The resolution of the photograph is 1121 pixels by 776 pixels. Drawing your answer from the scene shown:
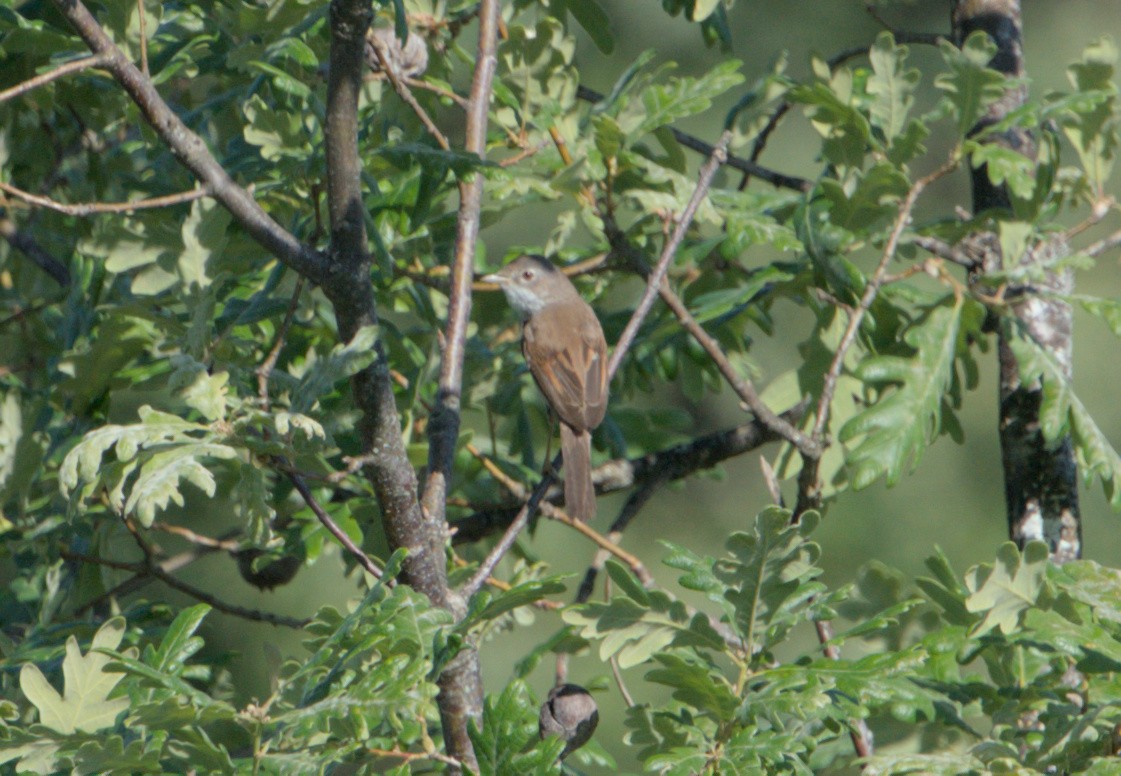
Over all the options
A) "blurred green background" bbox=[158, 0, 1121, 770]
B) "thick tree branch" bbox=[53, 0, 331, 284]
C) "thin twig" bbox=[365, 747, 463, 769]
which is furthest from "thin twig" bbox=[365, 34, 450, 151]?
"blurred green background" bbox=[158, 0, 1121, 770]

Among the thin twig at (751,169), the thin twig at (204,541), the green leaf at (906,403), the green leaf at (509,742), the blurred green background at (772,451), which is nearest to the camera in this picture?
the green leaf at (509,742)

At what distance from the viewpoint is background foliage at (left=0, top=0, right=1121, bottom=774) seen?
1854 mm

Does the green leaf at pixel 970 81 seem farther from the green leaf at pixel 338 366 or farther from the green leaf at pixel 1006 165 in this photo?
the green leaf at pixel 338 366

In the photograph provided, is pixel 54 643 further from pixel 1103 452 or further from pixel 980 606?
pixel 1103 452

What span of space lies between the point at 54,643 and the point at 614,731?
5.03 m

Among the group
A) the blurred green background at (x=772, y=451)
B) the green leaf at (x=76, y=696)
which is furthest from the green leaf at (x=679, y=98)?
the blurred green background at (x=772, y=451)

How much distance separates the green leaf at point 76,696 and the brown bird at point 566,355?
1.37 m

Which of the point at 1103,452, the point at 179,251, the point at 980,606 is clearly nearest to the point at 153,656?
the point at 179,251

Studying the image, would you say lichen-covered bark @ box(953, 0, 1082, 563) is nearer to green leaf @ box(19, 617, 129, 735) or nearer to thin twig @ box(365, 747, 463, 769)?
thin twig @ box(365, 747, 463, 769)

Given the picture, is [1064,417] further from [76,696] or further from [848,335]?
[76,696]

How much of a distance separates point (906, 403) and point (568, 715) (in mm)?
988

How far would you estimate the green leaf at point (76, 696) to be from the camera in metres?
1.91

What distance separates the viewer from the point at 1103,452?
103 inches

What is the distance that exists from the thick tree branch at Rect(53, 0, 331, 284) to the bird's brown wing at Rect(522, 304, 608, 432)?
1.18 m
